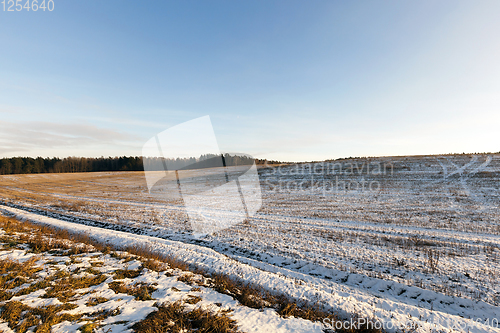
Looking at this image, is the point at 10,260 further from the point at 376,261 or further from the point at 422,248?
the point at 422,248

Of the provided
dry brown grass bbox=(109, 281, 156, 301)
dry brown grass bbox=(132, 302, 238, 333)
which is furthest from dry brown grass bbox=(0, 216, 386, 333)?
dry brown grass bbox=(132, 302, 238, 333)

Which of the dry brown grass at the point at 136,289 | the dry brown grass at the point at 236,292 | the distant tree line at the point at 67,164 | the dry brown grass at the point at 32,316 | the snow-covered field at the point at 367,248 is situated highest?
the distant tree line at the point at 67,164

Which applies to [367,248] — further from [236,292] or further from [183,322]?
[183,322]

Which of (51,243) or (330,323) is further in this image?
(51,243)

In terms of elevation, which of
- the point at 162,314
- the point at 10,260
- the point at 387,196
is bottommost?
the point at 387,196

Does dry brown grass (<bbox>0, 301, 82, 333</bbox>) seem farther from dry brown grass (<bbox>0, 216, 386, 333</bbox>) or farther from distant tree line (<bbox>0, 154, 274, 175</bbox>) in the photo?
distant tree line (<bbox>0, 154, 274, 175</bbox>)

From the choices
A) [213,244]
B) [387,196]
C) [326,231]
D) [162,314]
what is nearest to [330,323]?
[162,314]

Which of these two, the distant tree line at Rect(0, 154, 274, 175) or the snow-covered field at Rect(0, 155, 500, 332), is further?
the distant tree line at Rect(0, 154, 274, 175)

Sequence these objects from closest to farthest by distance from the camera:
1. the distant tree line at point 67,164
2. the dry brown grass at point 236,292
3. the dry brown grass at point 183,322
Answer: the dry brown grass at point 183,322, the dry brown grass at point 236,292, the distant tree line at point 67,164

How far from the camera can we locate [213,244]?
12078 millimetres

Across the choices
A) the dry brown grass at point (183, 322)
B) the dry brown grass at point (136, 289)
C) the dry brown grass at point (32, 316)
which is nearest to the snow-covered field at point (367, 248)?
the dry brown grass at point (183, 322)

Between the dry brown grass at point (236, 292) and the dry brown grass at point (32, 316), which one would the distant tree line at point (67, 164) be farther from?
the dry brown grass at point (32, 316)

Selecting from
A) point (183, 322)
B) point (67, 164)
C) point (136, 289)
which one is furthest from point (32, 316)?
point (67, 164)

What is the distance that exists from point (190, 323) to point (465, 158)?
59.1 metres
